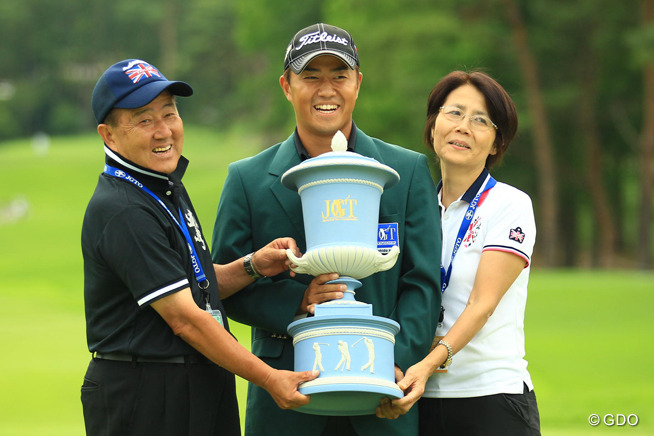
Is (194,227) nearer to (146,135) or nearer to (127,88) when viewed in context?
(146,135)

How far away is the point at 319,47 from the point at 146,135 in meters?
0.87

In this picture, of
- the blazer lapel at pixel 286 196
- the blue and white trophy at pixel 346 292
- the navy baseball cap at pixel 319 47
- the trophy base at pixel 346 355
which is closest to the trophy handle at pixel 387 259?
the blue and white trophy at pixel 346 292

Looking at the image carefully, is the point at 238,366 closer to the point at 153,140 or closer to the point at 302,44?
the point at 153,140

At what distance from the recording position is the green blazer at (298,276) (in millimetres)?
4094

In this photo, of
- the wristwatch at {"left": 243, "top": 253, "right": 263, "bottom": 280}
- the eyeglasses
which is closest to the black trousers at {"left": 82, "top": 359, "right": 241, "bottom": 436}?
the wristwatch at {"left": 243, "top": 253, "right": 263, "bottom": 280}

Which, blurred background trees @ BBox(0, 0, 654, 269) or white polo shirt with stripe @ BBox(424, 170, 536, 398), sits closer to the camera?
white polo shirt with stripe @ BBox(424, 170, 536, 398)

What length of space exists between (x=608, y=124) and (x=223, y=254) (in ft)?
110

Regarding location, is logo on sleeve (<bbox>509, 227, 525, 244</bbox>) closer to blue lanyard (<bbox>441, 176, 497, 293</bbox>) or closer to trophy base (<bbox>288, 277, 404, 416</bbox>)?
blue lanyard (<bbox>441, 176, 497, 293</bbox>)

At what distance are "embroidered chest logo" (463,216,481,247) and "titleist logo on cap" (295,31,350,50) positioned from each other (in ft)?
3.33

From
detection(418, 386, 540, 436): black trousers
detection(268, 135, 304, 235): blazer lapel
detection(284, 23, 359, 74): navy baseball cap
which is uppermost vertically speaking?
detection(284, 23, 359, 74): navy baseball cap

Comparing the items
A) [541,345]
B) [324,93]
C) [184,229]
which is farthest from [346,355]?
[541,345]

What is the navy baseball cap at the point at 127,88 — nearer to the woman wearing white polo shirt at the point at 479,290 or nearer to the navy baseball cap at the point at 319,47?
the navy baseball cap at the point at 319,47

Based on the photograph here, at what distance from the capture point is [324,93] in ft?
13.8

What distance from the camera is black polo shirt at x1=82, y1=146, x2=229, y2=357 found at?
372 centimetres
